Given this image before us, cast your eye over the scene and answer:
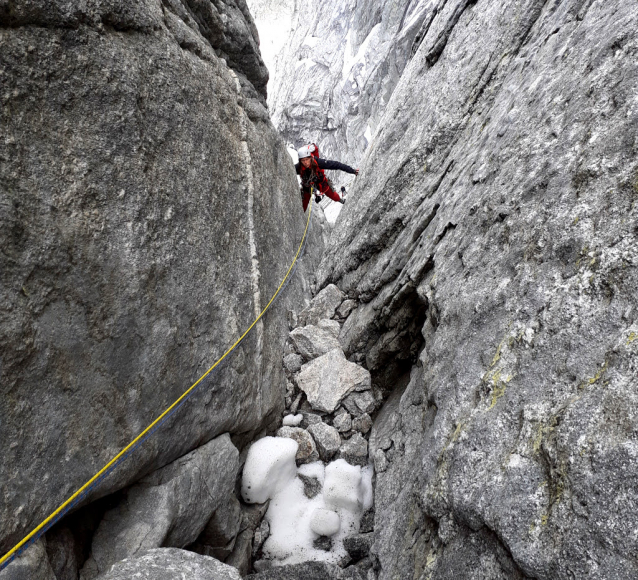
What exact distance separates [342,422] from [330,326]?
5.55 ft

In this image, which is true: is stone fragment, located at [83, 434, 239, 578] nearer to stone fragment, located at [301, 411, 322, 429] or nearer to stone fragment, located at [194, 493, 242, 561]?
stone fragment, located at [194, 493, 242, 561]

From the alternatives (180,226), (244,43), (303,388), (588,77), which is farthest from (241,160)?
(588,77)

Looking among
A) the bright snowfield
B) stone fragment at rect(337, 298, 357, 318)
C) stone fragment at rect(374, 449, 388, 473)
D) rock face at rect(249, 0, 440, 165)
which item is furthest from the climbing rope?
rock face at rect(249, 0, 440, 165)

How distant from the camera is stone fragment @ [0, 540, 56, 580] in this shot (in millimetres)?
2179

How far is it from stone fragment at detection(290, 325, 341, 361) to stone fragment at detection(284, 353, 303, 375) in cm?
14

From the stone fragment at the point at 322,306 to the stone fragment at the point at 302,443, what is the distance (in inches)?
76.7

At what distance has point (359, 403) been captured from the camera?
5.13m

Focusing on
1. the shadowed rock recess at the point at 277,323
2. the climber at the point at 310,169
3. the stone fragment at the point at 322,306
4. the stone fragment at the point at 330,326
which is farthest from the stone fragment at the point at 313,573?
the climber at the point at 310,169

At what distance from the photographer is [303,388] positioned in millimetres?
5414

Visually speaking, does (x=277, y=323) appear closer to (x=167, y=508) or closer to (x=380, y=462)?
(x=380, y=462)

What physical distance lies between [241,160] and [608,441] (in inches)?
183

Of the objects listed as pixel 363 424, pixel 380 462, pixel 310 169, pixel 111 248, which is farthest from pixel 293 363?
pixel 310 169

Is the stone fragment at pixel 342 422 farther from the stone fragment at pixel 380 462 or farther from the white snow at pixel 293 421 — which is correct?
the stone fragment at pixel 380 462

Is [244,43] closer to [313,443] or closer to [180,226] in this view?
[180,226]
